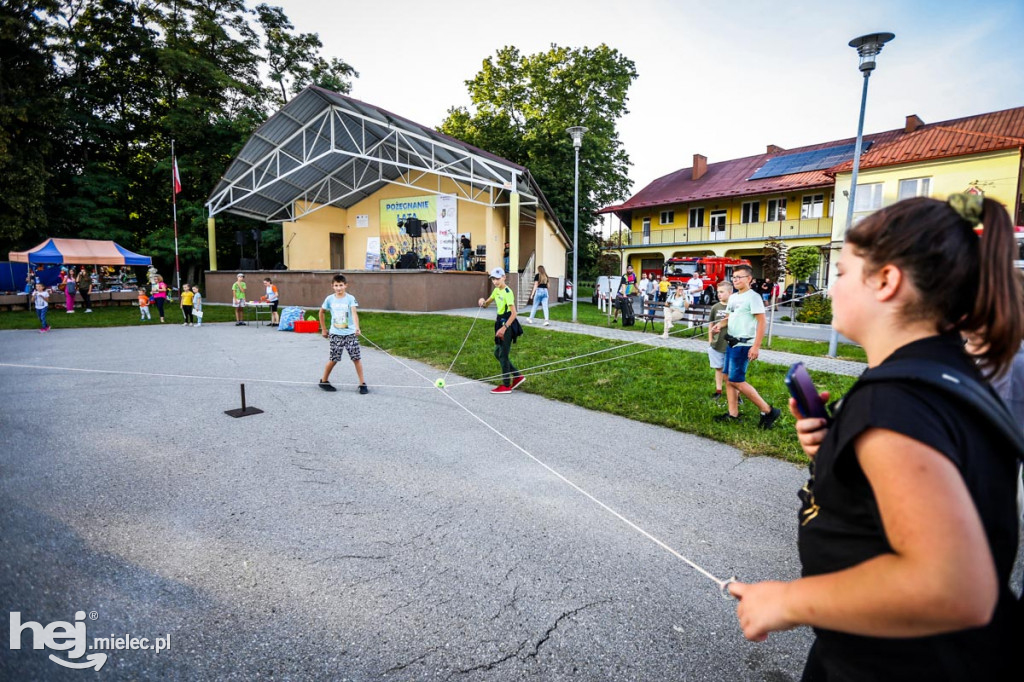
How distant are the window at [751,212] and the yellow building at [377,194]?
13.6 metres

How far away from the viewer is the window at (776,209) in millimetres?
32438

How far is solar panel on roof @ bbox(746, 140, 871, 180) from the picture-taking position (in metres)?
30.5

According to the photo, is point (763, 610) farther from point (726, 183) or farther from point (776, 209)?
point (726, 183)

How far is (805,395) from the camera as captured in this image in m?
1.24

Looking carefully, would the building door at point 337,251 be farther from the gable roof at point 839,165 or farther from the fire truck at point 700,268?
the gable roof at point 839,165

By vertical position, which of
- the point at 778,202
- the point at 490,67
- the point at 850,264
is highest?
the point at 490,67

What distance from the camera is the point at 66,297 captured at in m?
23.2

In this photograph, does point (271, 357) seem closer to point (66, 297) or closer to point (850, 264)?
point (850, 264)

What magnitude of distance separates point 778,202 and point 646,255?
1035cm

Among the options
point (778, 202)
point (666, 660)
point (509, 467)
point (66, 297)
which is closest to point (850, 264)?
point (666, 660)

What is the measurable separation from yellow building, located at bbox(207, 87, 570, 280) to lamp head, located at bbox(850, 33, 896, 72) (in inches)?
492

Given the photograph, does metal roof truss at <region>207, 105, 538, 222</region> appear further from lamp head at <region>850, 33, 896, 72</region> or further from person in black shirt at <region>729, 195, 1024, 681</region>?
person in black shirt at <region>729, 195, 1024, 681</region>

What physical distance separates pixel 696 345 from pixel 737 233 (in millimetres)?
26047

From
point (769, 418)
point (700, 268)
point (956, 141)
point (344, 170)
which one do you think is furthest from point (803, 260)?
point (344, 170)
